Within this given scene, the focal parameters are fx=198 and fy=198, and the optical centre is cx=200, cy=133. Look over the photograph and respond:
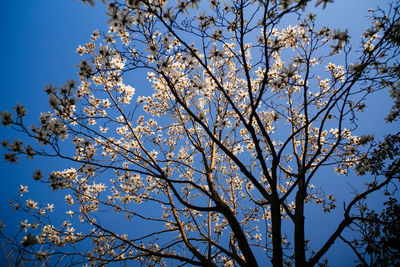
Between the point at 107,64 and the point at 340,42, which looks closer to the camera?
the point at 340,42

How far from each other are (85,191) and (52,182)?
9.21 ft

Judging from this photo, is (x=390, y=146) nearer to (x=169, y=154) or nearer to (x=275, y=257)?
(x=275, y=257)

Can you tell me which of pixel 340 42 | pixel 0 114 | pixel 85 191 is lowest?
pixel 0 114

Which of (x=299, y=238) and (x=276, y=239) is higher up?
(x=299, y=238)

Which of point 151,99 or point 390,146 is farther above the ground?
point 151,99

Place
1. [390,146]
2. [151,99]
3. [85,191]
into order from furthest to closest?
[151,99], [85,191], [390,146]

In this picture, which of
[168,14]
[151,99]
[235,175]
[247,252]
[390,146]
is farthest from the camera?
[235,175]

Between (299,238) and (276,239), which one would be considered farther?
(299,238)

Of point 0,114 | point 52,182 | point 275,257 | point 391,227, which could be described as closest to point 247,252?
point 275,257

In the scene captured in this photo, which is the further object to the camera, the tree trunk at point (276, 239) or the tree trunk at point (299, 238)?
the tree trunk at point (299, 238)

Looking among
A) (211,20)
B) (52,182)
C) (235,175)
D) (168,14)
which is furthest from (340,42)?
(235,175)

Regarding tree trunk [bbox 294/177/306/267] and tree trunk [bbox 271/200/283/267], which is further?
tree trunk [bbox 294/177/306/267]

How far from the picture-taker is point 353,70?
8.66 feet

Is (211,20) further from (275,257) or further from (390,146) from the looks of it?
(390,146)
